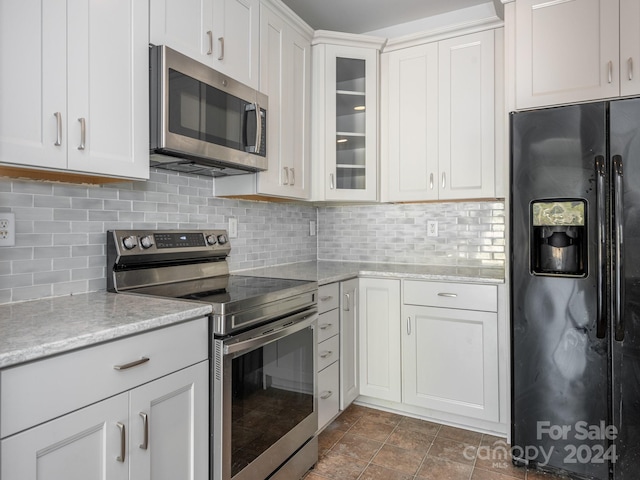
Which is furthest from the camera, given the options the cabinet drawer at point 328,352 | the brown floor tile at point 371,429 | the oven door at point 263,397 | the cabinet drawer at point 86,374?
the brown floor tile at point 371,429

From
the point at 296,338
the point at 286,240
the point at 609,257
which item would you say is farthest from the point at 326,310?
the point at 609,257

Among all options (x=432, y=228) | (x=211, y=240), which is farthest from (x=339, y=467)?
(x=432, y=228)

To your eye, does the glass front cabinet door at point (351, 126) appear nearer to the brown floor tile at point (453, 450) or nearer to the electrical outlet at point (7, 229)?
the brown floor tile at point (453, 450)

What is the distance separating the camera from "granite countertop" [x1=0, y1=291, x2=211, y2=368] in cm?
93

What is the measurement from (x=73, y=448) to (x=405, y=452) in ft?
5.40

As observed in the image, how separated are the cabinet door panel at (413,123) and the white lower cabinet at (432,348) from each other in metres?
0.68

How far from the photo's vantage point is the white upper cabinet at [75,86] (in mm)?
1134

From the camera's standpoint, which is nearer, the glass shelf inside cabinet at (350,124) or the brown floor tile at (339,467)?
the brown floor tile at (339,467)

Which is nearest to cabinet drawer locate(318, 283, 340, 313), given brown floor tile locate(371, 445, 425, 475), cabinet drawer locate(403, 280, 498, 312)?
cabinet drawer locate(403, 280, 498, 312)

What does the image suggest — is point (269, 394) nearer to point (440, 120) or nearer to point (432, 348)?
point (432, 348)

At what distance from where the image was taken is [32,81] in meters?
1.17

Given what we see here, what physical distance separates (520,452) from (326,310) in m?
1.19

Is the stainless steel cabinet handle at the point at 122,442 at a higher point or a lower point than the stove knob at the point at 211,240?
lower

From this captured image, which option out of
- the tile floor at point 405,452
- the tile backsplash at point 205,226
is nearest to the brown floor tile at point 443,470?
the tile floor at point 405,452
